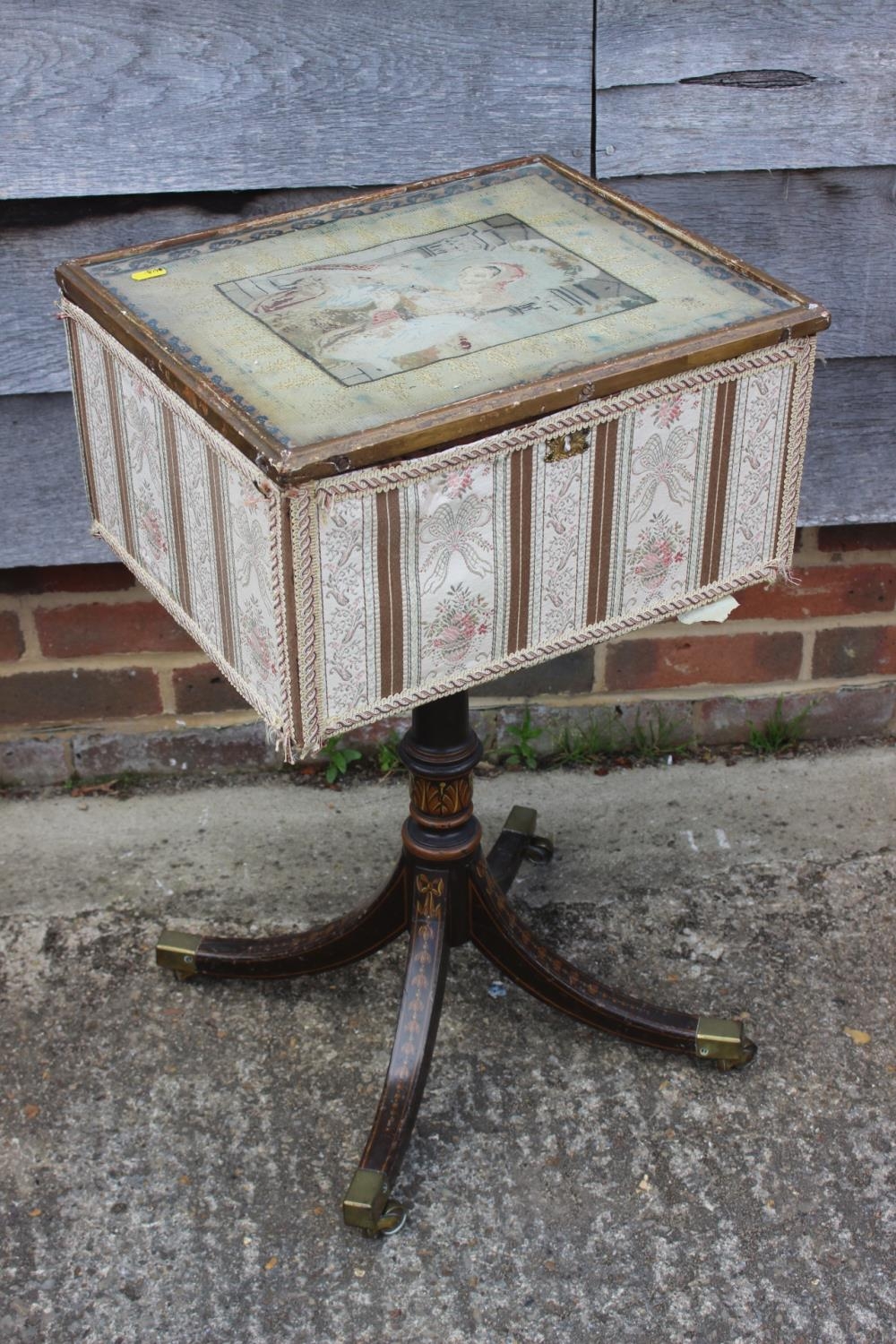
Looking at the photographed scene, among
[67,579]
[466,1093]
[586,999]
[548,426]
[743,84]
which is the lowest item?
[466,1093]

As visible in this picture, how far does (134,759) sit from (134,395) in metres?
1.12

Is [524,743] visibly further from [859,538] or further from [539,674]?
[859,538]

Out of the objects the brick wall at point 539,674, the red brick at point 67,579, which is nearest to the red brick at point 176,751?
the brick wall at point 539,674

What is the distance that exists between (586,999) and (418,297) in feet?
3.10

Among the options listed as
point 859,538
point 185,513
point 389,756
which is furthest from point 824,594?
point 185,513

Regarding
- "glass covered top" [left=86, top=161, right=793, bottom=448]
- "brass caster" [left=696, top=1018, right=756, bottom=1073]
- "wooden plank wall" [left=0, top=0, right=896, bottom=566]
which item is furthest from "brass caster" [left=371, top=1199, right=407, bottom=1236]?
"wooden plank wall" [left=0, top=0, right=896, bottom=566]

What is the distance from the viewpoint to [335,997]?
2193mm

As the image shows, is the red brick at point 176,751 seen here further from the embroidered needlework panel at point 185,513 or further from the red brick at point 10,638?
the embroidered needlework panel at point 185,513

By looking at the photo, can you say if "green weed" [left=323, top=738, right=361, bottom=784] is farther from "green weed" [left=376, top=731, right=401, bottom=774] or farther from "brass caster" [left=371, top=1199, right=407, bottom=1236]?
"brass caster" [left=371, top=1199, right=407, bottom=1236]

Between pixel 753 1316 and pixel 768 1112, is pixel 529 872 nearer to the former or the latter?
pixel 768 1112

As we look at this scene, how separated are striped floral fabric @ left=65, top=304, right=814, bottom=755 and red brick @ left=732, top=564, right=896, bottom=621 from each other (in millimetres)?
837

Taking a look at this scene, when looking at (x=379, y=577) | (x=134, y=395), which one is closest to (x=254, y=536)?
(x=379, y=577)

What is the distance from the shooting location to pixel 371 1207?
6.01 feet

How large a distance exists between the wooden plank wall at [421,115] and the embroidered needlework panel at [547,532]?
0.63 metres
